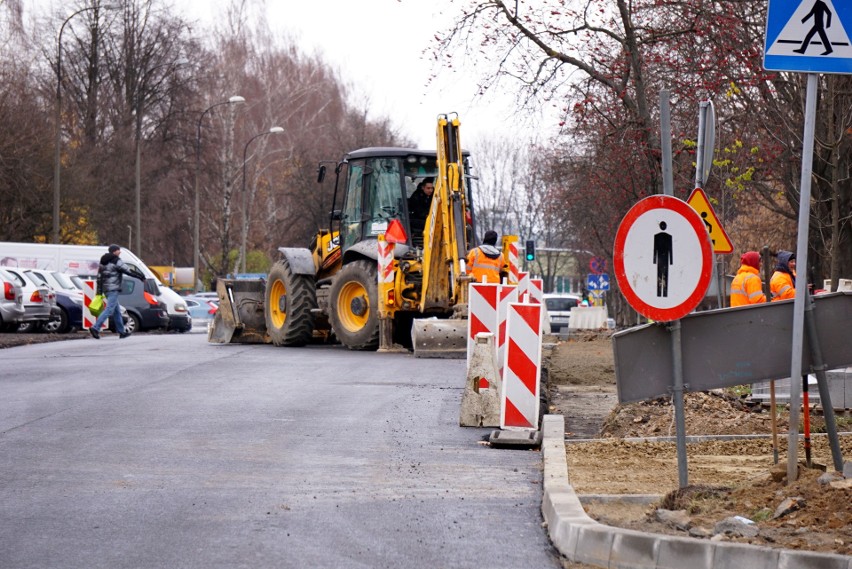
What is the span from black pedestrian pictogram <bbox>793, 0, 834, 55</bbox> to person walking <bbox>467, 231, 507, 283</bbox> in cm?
1284

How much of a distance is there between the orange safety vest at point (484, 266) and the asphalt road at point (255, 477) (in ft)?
14.5

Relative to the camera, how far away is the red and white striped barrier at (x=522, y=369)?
11508 mm

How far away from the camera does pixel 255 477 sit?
882 centimetres

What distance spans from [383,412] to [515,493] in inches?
176

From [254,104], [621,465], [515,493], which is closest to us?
[515,493]

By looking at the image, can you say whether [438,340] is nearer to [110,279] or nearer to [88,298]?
[110,279]

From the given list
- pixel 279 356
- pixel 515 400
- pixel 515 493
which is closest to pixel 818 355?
pixel 515 493

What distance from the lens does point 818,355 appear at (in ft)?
25.0

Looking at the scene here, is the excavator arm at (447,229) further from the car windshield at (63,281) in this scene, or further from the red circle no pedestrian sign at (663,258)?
→ the car windshield at (63,281)

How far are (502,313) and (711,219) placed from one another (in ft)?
7.33

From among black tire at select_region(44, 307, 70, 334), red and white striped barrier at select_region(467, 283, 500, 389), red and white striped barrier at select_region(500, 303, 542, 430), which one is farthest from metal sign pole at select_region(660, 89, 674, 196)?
black tire at select_region(44, 307, 70, 334)

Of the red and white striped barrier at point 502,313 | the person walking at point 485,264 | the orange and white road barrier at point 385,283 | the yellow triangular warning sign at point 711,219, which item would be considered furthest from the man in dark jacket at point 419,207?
the yellow triangular warning sign at point 711,219

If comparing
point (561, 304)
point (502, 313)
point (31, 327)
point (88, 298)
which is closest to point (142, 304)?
point (31, 327)

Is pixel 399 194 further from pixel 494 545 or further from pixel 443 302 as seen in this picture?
pixel 494 545
